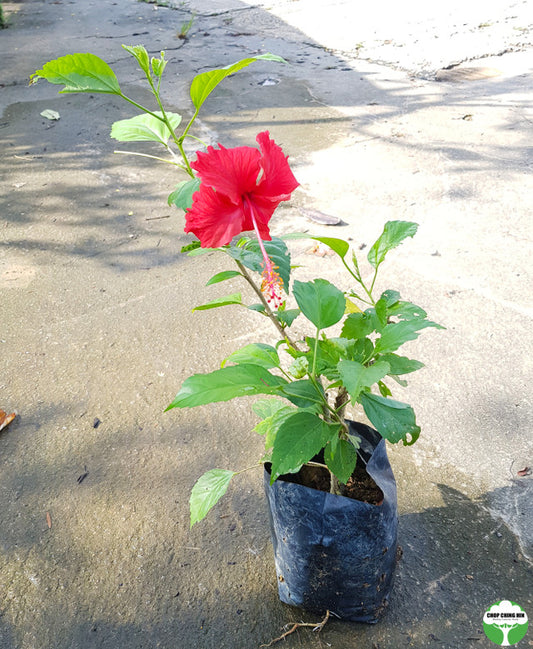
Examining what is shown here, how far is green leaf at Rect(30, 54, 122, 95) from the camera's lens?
3.09 ft

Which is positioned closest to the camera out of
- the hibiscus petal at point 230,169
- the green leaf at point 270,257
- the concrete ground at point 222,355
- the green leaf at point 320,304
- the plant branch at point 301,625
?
the hibiscus petal at point 230,169

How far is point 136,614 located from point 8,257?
206 cm

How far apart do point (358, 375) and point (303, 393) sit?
0.17 m

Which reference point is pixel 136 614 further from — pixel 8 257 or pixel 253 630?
pixel 8 257

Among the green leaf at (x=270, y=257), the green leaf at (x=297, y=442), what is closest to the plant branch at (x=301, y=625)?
the green leaf at (x=297, y=442)

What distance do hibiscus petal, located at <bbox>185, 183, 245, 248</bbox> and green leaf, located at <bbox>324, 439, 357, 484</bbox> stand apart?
49 cm

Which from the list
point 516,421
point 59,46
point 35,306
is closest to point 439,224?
point 516,421

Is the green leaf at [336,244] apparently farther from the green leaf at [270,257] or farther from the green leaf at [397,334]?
the green leaf at [397,334]

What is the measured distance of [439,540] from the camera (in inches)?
65.3

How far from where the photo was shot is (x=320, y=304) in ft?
3.76

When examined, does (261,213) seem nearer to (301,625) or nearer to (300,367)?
(300,367)

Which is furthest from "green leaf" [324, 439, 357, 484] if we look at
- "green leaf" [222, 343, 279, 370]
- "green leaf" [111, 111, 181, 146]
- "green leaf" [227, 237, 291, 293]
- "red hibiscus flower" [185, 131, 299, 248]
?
"green leaf" [111, 111, 181, 146]

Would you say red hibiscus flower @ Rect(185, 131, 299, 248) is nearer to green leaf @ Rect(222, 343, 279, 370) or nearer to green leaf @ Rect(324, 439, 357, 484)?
green leaf @ Rect(222, 343, 279, 370)

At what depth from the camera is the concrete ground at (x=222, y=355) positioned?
60.9 inches
